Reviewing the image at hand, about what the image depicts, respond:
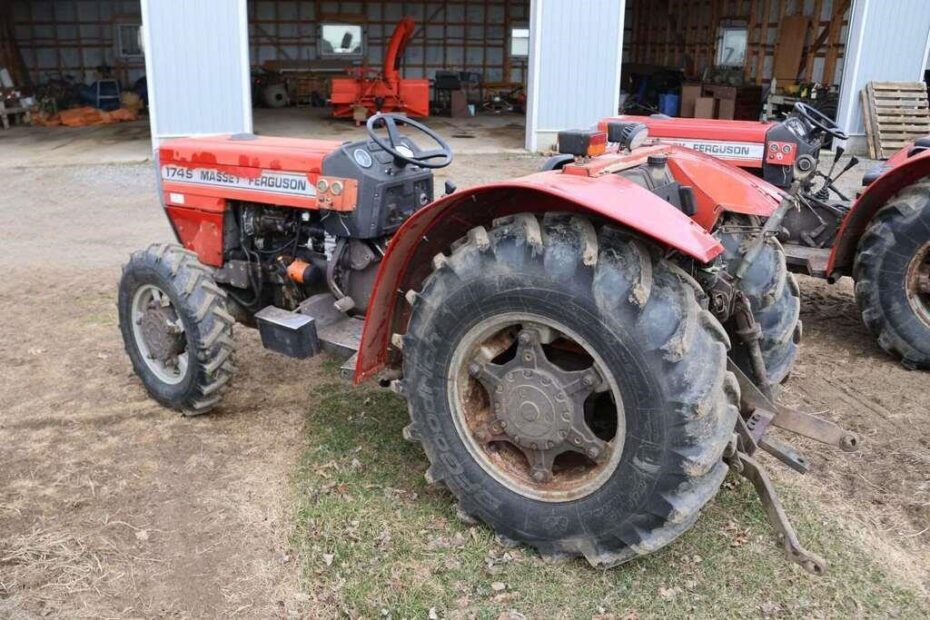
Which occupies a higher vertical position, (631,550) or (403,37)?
(403,37)

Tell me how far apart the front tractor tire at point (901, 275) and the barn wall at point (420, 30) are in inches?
754

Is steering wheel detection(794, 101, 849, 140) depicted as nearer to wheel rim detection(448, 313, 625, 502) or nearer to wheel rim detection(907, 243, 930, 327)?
wheel rim detection(907, 243, 930, 327)

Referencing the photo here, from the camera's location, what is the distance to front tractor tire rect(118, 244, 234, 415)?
354 cm

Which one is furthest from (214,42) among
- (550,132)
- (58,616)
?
(58,616)

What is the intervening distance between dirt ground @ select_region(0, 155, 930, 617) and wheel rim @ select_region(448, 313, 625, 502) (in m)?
0.81

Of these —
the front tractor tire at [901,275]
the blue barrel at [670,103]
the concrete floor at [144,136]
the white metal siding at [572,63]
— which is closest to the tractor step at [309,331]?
the front tractor tire at [901,275]

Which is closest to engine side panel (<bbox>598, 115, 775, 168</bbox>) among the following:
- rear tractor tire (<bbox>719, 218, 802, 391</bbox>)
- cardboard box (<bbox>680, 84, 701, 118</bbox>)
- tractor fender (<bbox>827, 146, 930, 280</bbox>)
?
tractor fender (<bbox>827, 146, 930, 280</bbox>)

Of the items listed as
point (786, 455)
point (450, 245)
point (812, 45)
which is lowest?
point (786, 455)

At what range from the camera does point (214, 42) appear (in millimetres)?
11672

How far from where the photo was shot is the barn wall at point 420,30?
846 inches

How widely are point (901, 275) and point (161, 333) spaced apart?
3897mm

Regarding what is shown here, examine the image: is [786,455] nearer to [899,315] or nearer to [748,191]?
[748,191]

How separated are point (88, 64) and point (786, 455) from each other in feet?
73.1

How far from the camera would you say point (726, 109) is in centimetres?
1667
